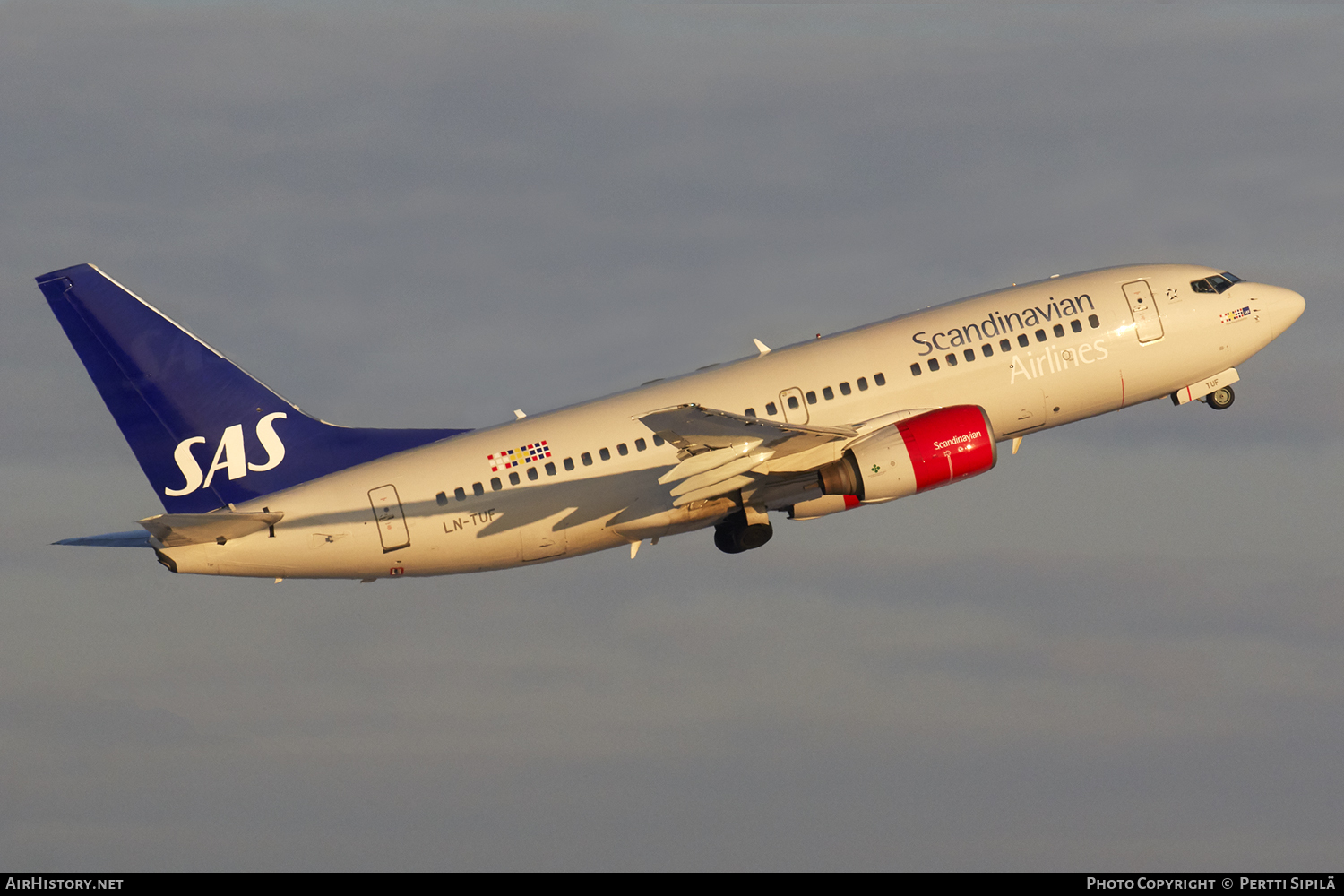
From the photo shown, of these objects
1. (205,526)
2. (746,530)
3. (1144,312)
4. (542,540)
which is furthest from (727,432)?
(205,526)

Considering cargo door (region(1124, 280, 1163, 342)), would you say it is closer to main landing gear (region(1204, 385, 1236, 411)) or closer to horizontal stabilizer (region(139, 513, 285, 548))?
main landing gear (region(1204, 385, 1236, 411))

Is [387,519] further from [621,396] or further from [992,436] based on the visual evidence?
[992,436]

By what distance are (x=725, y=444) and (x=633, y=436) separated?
313cm

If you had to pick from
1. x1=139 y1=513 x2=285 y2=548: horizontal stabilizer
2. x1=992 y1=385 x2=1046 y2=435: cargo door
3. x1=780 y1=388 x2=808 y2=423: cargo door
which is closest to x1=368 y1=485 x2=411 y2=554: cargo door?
x1=139 y1=513 x2=285 y2=548: horizontal stabilizer

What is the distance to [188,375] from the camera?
4872 centimetres

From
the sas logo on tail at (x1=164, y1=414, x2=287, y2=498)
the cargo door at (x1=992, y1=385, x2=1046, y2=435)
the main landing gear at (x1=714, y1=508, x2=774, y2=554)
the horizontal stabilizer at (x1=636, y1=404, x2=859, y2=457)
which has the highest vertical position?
the sas logo on tail at (x1=164, y1=414, x2=287, y2=498)

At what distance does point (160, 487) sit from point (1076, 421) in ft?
93.3

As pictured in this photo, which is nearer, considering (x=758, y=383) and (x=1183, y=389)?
(x=758, y=383)

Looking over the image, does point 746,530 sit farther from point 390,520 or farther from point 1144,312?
point 1144,312

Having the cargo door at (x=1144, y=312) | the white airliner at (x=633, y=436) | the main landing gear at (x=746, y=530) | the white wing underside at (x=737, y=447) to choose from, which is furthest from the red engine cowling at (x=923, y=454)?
the cargo door at (x=1144, y=312)

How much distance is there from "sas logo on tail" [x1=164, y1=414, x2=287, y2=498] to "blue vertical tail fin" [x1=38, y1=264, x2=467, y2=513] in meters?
→ 0.03

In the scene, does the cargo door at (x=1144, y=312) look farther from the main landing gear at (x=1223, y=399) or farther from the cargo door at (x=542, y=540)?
the cargo door at (x=542, y=540)

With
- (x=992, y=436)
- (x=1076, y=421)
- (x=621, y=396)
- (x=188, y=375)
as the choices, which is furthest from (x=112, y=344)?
(x=1076, y=421)

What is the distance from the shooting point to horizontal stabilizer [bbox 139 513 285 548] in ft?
145
